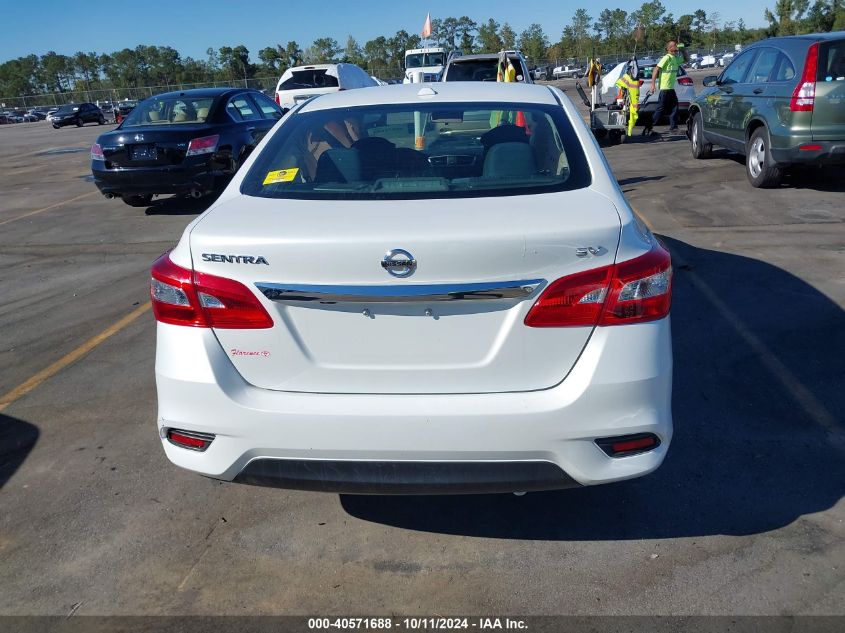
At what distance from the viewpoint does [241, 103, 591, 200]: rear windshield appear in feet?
9.59

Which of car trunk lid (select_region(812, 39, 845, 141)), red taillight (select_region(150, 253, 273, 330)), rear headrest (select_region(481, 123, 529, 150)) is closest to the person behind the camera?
red taillight (select_region(150, 253, 273, 330))

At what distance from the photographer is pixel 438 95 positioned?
12.3 ft

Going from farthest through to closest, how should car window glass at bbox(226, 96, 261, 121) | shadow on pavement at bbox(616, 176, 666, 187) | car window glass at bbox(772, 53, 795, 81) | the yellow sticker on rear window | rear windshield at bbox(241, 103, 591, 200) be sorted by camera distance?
1. shadow on pavement at bbox(616, 176, 666, 187)
2. car window glass at bbox(226, 96, 261, 121)
3. car window glass at bbox(772, 53, 795, 81)
4. the yellow sticker on rear window
5. rear windshield at bbox(241, 103, 591, 200)

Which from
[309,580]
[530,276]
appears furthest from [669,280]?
[309,580]

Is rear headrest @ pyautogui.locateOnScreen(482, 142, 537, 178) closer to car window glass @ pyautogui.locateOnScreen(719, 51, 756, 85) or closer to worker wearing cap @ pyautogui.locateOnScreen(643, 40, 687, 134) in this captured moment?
car window glass @ pyautogui.locateOnScreen(719, 51, 756, 85)

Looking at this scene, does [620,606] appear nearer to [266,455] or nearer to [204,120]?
[266,455]

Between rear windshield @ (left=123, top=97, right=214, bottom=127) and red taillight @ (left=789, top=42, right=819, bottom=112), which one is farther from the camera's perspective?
rear windshield @ (left=123, top=97, right=214, bottom=127)

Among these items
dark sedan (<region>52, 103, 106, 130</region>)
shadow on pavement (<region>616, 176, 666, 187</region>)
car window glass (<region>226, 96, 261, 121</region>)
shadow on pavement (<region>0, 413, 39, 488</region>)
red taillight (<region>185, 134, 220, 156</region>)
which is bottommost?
dark sedan (<region>52, 103, 106, 130</region>)

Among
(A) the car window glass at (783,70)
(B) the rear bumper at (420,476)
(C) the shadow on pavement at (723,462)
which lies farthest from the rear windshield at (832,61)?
(B) the rear bumper at (420,476)

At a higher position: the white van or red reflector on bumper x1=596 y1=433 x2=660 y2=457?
the white van

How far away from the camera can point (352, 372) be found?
2.51m

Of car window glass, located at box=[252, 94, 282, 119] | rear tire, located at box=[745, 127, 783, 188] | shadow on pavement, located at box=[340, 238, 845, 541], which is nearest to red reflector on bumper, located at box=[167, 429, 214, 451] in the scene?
shadow on pavement, located at box=[340, 238, 845, 541]

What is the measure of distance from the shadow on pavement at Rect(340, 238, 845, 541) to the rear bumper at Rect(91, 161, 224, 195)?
263 inches

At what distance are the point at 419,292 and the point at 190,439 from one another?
3.46 feet
